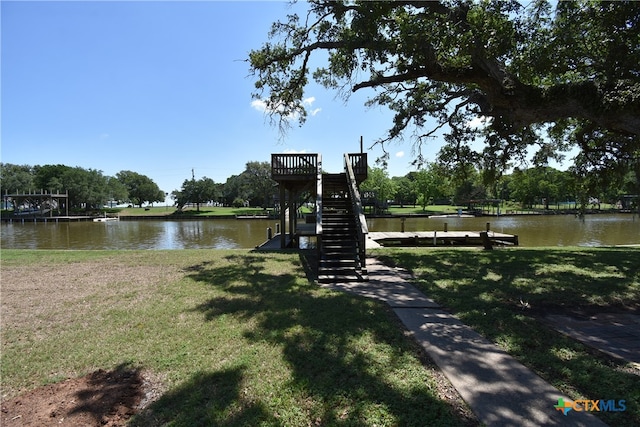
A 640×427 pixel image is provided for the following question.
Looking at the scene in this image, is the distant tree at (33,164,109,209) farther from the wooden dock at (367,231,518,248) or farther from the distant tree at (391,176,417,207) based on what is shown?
the distant tree at (391,176,417,207)

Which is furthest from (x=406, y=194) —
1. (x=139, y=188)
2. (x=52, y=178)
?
(x=52, y=178)

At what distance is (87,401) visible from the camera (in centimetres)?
308

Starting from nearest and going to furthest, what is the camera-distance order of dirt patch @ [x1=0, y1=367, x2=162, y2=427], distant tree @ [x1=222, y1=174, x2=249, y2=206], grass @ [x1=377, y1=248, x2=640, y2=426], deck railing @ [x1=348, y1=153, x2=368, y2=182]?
dirt patch @ [x1=0, y1=367, x2=162, y2=427] < grass @ [x1=377, y1=248, x2=640, y2=426] < deck railing @ [x1=348, y1=153, x2=368, y2=182] < distant tree @ [x1=222, y1=174, x2=249, y2=206]

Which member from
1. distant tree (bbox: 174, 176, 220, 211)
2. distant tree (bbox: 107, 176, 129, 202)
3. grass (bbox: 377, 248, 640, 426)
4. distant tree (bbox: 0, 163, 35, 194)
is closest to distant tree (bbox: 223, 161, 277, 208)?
distant tree (bbox: 174, 176, 220, 211)

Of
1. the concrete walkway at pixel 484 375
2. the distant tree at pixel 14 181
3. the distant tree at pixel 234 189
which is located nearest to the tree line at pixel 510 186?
the concrete walkway at pixel 484 375

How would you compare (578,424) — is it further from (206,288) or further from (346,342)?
(206,288)

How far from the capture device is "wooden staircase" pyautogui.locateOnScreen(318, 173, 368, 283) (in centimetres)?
799

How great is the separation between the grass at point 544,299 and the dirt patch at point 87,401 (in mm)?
4050

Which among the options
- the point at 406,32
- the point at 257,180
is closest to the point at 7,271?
the point at 406,32

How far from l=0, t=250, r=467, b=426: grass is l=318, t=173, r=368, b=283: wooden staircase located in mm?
973

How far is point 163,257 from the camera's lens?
10.0m

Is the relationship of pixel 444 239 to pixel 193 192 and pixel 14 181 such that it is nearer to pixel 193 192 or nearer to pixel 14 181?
pixel 193 192

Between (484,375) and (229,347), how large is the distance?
113 inches

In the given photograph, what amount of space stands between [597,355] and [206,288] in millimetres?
6183
